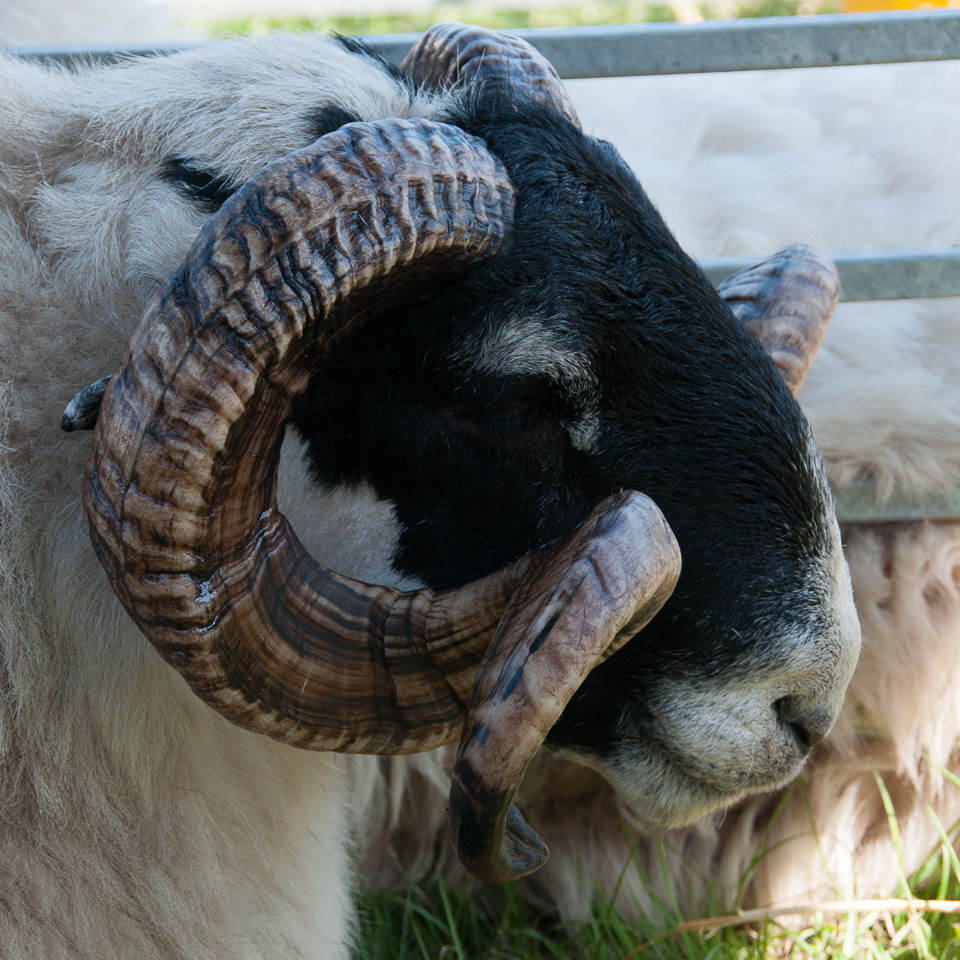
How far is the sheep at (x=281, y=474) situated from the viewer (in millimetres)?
1579

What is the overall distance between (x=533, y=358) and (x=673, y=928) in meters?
1.61

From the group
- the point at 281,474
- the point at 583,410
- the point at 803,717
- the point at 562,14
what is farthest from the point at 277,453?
the point at 562,14

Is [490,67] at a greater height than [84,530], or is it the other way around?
[490,67]

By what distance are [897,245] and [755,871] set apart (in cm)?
164

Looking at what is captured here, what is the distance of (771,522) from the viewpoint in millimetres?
1577

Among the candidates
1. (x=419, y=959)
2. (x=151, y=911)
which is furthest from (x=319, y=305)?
(x=419, y=959)

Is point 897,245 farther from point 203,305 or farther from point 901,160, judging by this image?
point 203,305

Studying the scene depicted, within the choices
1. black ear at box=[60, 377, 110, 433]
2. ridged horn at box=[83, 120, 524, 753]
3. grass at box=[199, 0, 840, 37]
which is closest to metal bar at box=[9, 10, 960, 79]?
ridged horn at box=[83, 120, 524, 753]

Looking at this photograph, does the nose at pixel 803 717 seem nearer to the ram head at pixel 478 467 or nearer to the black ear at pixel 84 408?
the ram head at pixel 478 467

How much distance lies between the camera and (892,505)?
2.70 metres

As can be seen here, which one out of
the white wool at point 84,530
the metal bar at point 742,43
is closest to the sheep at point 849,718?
the metal bar at point 742,43

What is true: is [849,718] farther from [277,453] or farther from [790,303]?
[277,453]

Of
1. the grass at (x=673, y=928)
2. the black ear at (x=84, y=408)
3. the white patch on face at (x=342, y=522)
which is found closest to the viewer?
the black ear at (x=84, y=408)

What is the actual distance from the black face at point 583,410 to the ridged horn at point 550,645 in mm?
206
